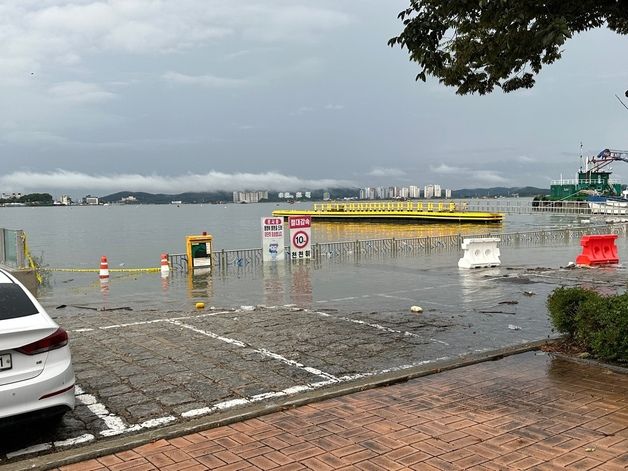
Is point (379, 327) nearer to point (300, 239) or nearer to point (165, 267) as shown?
point (165, 267)

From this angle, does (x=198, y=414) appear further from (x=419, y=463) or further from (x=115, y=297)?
(x=115, y=297)

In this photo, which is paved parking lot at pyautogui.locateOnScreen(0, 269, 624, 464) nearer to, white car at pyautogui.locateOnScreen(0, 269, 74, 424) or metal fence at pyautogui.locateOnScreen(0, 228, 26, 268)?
white car at pyautogui.locateOnScreen(0, 269, 74, 424)

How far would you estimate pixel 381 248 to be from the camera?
26.4 m

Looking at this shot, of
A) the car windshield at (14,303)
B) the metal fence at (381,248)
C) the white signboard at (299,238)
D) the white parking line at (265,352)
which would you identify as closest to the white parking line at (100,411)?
the car windshield at (14,303)

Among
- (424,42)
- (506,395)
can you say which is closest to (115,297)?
(424,42)

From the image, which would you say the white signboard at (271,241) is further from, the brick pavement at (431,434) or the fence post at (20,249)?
the brick pavement at (431,434)

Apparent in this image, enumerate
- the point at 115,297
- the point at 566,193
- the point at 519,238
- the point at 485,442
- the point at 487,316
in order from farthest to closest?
the point at 566,193 → the point at 519,238 → the point at 115,297 → the point at 487,316 → the point at 485,442

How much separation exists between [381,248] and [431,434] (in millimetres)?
21886

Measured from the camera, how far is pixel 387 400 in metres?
5.55

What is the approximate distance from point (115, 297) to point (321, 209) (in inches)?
3128

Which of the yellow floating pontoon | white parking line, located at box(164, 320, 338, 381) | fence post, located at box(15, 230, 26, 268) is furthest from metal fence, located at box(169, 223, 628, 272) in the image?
the yellow floating pontoon

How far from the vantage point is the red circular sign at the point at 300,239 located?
2256 centimetres

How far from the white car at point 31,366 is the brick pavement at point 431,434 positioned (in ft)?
2.14

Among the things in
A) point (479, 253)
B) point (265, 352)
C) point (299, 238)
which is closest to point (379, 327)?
point (265, 352)
